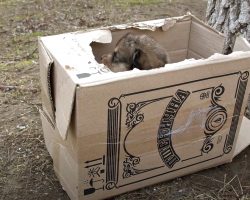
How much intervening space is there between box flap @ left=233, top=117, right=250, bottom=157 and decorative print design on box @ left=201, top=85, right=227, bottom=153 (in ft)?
0.74

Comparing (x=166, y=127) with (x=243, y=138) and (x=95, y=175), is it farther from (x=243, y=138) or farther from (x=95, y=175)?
(x=243, y=138)

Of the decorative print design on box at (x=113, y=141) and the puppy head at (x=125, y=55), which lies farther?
the puppy head at (x=125, y=55)

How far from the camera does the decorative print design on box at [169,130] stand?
161 centimetres

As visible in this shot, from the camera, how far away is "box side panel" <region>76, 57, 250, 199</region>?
1.49 m

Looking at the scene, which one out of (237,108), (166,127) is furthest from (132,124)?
(237,108)

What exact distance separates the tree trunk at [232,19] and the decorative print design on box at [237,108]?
10.8 inches

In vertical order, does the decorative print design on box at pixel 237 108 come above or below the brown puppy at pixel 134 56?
below

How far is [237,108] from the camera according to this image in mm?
→ 1795

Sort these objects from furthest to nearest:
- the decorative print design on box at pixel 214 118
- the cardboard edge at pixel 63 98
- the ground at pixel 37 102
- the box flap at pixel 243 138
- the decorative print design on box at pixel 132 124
A: 1. the box flap at pixel 243 138
2. the ground at pixel 37 102
3. the decorative print design on box at pixel 214 118
4. the decorative print design on box at pixel 132 124
5. the cardboard edge at pixel 63 98

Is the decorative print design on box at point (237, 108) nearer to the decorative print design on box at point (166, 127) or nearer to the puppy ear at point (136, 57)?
the decorative print design on box at point (166, 127)

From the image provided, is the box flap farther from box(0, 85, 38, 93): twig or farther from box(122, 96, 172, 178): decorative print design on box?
box(0, 85, 38, 93): twig

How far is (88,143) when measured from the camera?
1.52m

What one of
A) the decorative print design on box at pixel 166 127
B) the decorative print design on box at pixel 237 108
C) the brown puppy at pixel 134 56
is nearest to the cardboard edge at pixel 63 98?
the decorative print design on box at pixel 166 127

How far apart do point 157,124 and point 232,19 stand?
78cm
